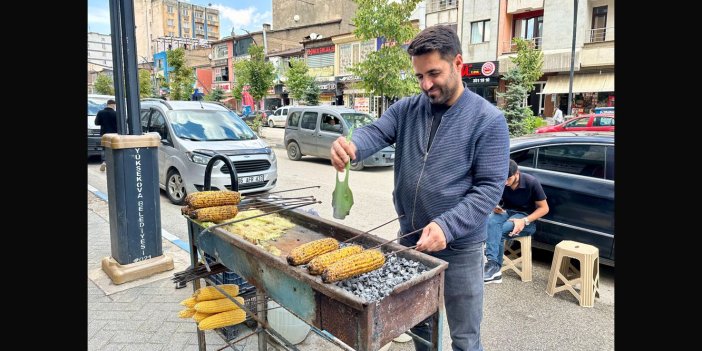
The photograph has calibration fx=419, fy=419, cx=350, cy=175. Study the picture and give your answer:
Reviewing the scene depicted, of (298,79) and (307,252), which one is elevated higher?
(298,79)

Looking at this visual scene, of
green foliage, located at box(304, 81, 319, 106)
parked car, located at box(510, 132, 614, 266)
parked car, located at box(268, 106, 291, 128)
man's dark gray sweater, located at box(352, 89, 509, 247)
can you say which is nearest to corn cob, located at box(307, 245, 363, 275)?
man's dark gray sweater, located at box(352, 89, 509, 247)

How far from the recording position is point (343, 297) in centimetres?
166

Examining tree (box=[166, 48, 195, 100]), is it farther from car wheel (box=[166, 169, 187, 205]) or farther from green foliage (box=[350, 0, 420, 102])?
car wheel (box=[166, 169, 187, 205])

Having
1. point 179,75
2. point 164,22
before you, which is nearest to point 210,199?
point 179,75

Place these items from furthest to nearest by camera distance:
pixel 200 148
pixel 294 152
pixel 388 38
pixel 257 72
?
pixel 257 72 → pixel 388 38 → pixel 294 152 → pixel 200 148

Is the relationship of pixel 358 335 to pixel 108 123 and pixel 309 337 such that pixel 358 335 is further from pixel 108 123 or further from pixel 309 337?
pixel 108 123

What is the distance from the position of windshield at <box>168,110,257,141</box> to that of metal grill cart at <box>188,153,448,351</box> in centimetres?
592

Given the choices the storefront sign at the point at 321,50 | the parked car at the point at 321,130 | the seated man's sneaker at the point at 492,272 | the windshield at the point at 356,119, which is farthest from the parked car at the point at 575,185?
the storefront sign at the point at 321,50

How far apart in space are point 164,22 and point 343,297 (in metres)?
95.4

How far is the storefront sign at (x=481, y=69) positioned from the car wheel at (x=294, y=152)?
50.4 feet

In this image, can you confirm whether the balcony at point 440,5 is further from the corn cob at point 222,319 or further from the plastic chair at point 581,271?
the corn cob at point 222,319

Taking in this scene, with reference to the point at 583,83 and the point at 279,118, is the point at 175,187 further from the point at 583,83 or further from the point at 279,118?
the point at 279,118

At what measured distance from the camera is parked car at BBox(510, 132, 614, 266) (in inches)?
176

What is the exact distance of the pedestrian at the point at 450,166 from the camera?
84.0 inches
